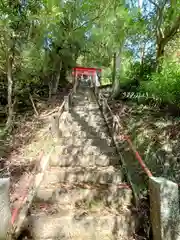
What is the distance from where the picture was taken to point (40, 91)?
1143cm

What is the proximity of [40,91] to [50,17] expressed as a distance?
499 centimetres

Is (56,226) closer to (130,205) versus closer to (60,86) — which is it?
(130,205)

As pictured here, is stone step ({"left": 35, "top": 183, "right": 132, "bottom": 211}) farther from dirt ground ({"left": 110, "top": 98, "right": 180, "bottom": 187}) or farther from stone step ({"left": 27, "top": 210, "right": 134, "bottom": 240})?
dirt ground ({"left": 110, "top": 98, "right": 180, "bottom": 187})

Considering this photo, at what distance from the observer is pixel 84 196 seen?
12.1 feet

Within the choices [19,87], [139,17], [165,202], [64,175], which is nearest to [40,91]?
[19,87]

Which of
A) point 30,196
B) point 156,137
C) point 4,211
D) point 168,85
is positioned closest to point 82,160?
point 30,196

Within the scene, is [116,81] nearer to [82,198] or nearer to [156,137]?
[156,137]

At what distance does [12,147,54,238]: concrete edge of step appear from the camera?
117 inches

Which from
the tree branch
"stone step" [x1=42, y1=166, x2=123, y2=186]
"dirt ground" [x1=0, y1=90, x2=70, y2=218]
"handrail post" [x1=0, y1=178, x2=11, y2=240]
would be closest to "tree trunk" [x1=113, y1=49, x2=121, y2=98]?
the tree branch

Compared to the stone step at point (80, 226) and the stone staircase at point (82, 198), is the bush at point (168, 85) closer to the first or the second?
the stone staircase at point (82, 198)

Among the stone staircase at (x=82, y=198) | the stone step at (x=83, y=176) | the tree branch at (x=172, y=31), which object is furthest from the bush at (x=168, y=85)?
the stone step at (x=83, y=176)

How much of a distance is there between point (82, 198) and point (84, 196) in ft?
0.15

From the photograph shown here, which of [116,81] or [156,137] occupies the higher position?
[116,81]

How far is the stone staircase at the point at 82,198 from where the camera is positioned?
3.10m
